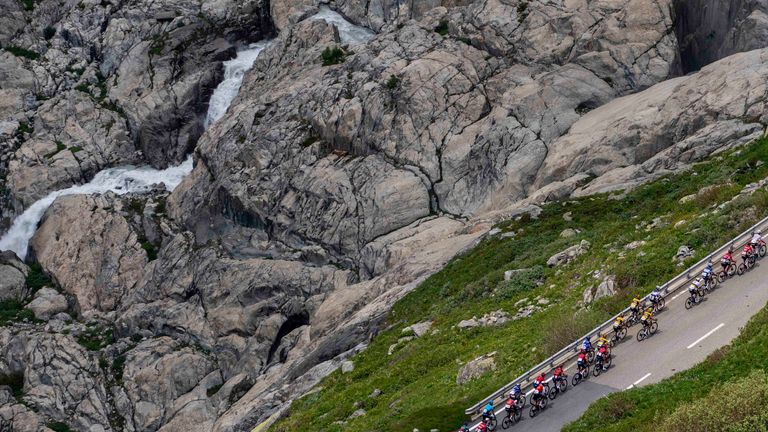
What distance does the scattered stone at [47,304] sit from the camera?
7869 cm

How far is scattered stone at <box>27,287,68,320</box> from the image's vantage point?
258ft

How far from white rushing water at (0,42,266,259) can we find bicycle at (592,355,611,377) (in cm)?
6125

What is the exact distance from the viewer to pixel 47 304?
79.3m

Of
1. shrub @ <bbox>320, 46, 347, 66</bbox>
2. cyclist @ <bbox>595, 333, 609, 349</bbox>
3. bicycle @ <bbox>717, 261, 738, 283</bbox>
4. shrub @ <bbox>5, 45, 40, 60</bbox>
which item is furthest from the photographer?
shrub @ <bbox>5, 45, 40, 60</bbox>

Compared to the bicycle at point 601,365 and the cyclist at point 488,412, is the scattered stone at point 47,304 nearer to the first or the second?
the cyclist at point 488,412

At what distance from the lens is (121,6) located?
104188 millimetres

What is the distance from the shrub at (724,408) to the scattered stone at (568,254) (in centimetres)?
2308

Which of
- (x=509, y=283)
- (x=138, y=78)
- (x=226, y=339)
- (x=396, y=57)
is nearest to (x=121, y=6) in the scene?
(x=138, y=78)

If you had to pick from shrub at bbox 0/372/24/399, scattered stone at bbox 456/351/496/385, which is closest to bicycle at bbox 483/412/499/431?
scattered stone at bbox 456/351/496/385

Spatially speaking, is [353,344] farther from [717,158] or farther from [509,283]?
[717,158]

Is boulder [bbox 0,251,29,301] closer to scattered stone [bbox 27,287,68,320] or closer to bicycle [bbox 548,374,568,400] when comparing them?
scattered stone [bbox 27,287,68,320]

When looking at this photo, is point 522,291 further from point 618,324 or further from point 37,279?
point 37,279

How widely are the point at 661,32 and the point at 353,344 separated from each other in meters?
34.8

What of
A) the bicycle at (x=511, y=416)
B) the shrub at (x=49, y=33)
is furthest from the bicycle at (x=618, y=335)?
the shrub at (x=49, y=33)
